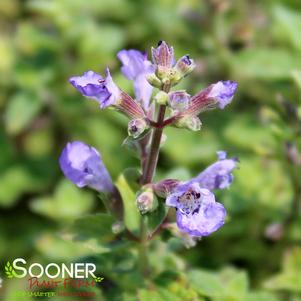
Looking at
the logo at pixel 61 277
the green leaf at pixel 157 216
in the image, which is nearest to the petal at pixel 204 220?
the green leaf at pixel 157 216

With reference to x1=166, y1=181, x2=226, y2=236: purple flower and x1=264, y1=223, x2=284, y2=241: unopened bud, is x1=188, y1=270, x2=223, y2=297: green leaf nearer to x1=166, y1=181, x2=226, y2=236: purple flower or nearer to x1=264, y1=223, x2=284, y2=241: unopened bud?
x1=166, y1=181, x2=226, y2=236: purple flower

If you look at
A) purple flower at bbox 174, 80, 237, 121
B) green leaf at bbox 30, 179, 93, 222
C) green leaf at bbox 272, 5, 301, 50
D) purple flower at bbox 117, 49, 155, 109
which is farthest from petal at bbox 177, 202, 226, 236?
green leaf at bbox 272, 5, 301, 50

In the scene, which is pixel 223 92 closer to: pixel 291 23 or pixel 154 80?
pixel 154 80

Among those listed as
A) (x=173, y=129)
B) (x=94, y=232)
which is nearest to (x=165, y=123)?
(x=94, y=232)

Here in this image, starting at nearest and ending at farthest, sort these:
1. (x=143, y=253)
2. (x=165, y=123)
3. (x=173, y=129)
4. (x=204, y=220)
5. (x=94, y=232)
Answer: (x=204, y=220) → (x=165, y=123) → (x=94, y=232) → (x=143, y=253) → (x=173, y=129)

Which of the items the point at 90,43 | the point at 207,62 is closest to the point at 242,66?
the point at 207,62

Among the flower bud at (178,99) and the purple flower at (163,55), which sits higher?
the purple flower at (163,55)

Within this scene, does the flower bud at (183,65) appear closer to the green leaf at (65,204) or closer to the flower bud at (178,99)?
the flower bud at (178,99)

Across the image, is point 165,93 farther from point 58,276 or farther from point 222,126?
point 222,126
